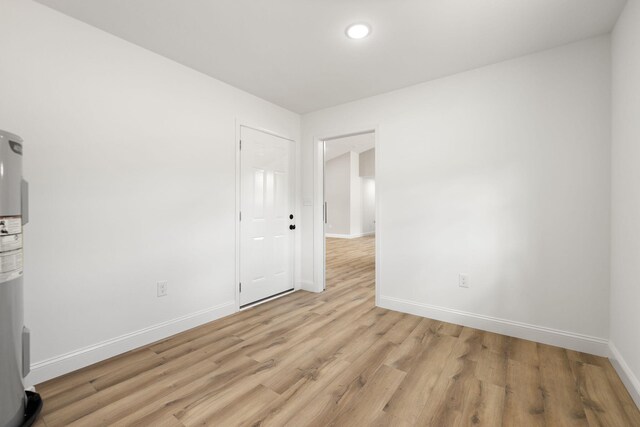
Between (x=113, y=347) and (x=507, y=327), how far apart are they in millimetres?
3381

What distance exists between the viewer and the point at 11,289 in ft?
4.54

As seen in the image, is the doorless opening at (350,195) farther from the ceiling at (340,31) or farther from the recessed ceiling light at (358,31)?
the recessed ceiling light at (358,31)

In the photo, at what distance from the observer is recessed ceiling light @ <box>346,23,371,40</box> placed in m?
2.12

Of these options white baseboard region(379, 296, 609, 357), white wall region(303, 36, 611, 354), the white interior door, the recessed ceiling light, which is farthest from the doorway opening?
the recessed ceiling light

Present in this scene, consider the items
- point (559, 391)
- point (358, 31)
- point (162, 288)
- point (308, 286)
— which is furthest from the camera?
point (308, 286)

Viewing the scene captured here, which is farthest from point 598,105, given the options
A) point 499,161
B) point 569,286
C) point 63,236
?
point 63,236

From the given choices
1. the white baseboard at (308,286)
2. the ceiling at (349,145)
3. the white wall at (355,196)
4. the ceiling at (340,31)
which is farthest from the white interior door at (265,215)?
the white wall at (355,196)

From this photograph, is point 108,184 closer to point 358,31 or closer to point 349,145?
point 358,31

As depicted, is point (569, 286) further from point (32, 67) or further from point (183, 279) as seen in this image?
point (32, 67)

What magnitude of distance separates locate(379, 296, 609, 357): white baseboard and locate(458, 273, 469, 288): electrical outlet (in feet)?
0.88

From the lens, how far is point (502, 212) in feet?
8.45

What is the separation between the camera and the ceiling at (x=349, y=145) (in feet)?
30.4

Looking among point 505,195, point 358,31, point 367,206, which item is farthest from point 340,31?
point 367,206

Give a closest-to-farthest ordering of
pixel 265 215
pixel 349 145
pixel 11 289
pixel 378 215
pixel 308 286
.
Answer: pixel 11 289 → pixel 378 215 → pixel 265 215 → pixel 308 286 → pixel 349 145
